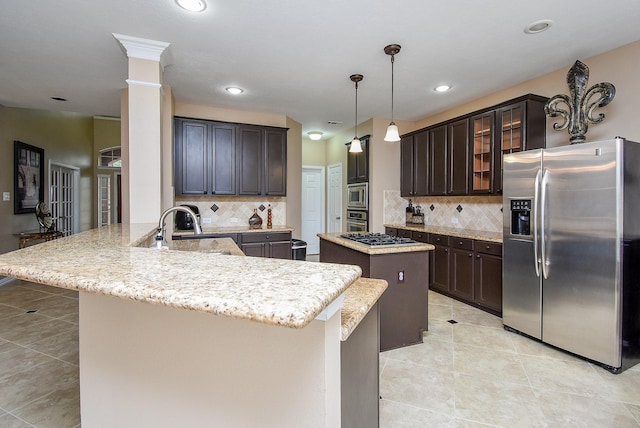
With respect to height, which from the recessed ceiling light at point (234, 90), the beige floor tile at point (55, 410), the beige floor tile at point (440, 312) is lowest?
the beige floor tile at point (55, 410)

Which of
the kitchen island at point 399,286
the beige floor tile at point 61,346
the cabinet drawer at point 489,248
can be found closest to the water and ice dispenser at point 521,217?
the cabinet drawer at point 489,248

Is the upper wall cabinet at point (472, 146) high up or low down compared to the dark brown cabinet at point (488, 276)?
up

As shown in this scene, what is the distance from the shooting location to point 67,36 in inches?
102

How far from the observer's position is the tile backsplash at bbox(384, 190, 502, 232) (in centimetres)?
401

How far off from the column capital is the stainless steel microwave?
3.44 m

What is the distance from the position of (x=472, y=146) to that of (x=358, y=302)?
11.4ft

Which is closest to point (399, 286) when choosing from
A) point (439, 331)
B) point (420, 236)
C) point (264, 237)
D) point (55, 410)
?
point (439, 331)

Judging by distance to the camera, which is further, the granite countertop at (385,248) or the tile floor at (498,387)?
the granite countertop at (385,248)

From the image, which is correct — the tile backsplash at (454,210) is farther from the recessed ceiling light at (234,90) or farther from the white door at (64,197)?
the white door at (64,197)

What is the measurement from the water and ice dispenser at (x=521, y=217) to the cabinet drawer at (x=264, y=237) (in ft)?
9.26

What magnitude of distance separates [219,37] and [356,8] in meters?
1.17

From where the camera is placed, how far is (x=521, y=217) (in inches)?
115

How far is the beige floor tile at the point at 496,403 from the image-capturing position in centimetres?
181

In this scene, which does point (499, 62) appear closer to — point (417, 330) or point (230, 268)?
point (417, 330)
